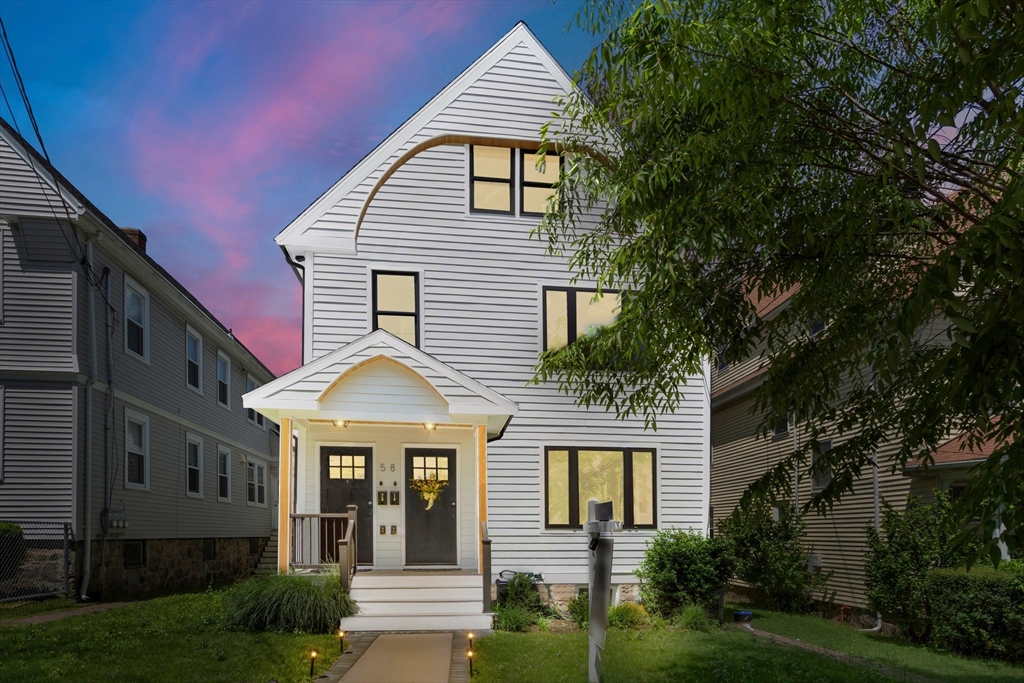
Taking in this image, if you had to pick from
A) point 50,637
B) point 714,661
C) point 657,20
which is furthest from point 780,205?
point 50,637

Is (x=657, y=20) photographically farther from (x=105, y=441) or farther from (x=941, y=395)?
(x=105, y=441)

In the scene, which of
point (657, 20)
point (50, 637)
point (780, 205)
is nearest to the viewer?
point (657, 20)


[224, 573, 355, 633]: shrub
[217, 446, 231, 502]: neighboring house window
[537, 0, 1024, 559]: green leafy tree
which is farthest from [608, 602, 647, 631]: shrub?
[217, 446, 231, 502]: neighboring house window

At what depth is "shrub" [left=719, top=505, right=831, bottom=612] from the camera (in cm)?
1838

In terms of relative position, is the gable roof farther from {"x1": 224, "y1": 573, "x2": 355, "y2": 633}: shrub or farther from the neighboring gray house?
{"x1": 224, "y1": 573, "x2": 355, "y2": 633}: shrub

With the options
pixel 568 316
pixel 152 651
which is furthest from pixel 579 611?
pixel 152 651

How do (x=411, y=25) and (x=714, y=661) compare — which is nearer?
(x=714, y=661)

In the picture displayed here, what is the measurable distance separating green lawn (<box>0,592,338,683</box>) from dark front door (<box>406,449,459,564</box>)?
131 inches

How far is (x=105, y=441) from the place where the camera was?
15.7m

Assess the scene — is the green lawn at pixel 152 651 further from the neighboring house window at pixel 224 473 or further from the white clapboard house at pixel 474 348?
the neighboring house window at pixel 224 473

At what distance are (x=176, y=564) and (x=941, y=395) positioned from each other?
1759 cm

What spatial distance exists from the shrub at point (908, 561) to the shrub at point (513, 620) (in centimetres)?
661

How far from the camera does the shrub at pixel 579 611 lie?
13.5 metres

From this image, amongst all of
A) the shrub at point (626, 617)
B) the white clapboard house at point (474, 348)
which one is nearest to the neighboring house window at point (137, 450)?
the white clapboard house at point (474, 348)
